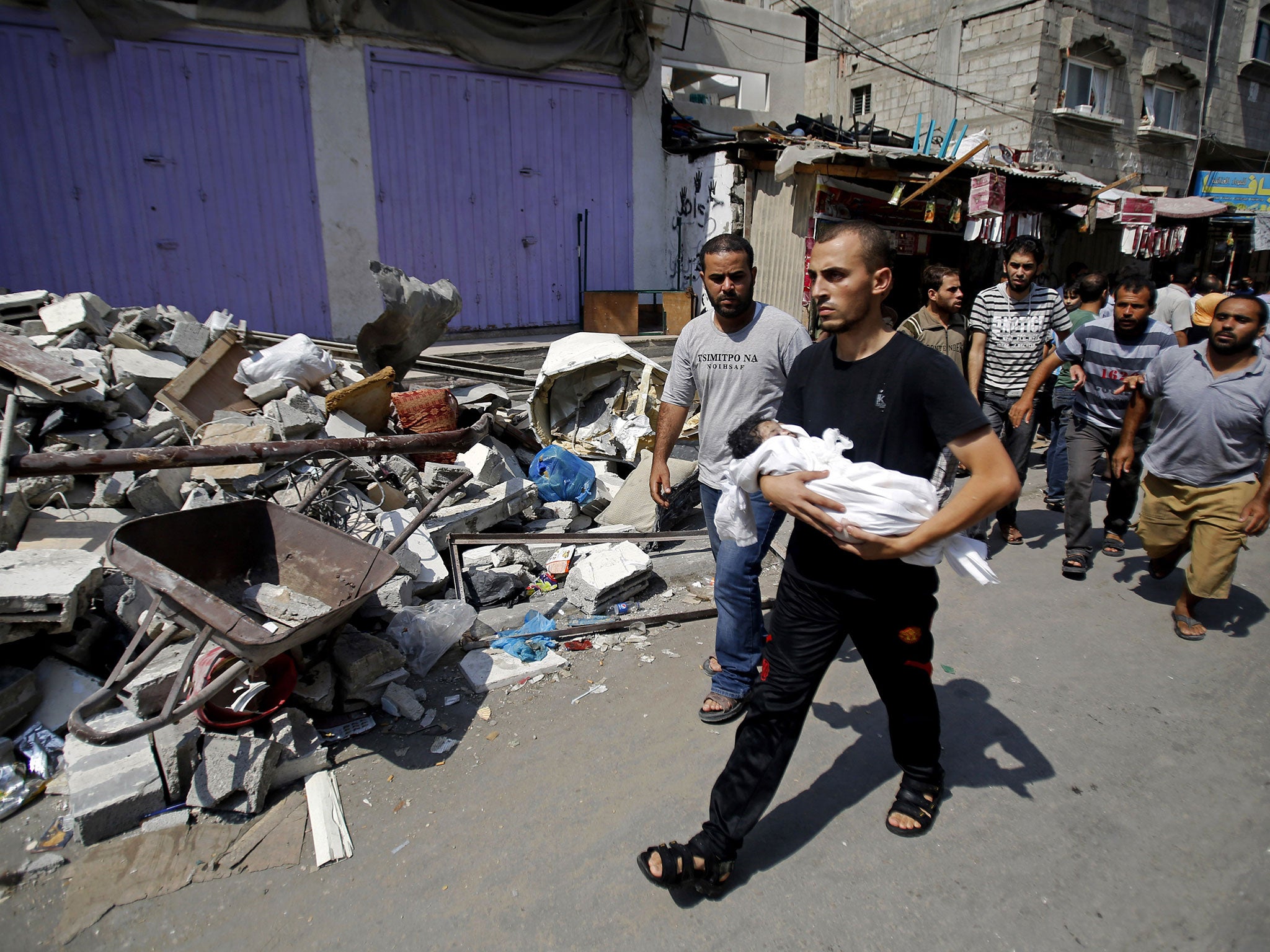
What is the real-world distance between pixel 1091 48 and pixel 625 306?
1320 cm

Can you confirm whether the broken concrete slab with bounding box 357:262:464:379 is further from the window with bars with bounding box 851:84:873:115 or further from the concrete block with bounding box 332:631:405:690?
the window with bars with bounding box 851:84:873:115

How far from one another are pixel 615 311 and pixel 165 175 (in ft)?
17.9

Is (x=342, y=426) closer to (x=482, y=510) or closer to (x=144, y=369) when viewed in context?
(x=482, y=510)

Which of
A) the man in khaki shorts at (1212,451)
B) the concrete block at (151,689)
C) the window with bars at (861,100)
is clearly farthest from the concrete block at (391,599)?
the window with bars at (861,100)

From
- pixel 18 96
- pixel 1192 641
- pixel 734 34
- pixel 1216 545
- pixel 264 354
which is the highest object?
pixel 734 34

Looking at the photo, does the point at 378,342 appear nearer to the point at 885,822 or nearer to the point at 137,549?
the point at 137,549

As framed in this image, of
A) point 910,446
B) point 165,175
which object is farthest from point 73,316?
point 910,446

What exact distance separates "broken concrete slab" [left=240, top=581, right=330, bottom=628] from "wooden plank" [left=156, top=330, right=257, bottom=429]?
2.59 metres

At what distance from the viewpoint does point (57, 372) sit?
4.68 metres

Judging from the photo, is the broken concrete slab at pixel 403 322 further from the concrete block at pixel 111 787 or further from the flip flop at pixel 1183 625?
the flip flop at pixel 1183 625

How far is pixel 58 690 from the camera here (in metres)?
2.95

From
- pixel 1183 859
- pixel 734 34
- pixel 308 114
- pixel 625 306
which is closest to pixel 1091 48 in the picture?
pixel 734 34

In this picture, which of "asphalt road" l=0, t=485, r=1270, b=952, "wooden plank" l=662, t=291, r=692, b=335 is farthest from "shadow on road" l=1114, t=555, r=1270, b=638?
"wooden plank" l=662, t=291, r=692, b=335

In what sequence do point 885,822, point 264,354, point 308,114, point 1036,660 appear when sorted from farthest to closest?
point 308,114 → point 264,354 → point 1036,660 → point 885,822
